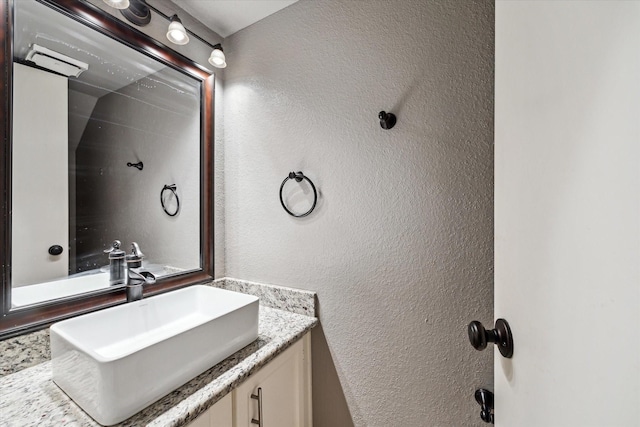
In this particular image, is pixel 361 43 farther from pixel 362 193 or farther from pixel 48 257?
pixel 48 257

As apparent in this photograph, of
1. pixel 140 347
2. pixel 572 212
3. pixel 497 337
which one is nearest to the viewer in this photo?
pixel 572 212

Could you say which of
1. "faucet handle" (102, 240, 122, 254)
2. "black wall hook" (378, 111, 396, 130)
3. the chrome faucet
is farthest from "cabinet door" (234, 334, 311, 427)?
"black wall hook" (378, 111, 396, 130)

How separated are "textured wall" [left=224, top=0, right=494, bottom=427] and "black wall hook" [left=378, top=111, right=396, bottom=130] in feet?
0.09

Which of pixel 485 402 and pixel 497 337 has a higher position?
pixel 497 337

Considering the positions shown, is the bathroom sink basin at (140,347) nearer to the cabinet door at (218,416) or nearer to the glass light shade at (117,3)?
the cabinet door at (218,416)

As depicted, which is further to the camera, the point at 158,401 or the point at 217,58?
the point at 217,58

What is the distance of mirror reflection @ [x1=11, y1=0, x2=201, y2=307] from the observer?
34.2 inches

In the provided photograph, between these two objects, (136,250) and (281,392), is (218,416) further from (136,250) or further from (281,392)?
(136,250)

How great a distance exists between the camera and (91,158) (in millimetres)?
1030

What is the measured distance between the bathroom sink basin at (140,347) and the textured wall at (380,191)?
1.27 feet

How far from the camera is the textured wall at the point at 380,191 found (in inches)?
36.0

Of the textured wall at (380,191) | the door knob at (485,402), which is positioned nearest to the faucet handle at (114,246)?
the textured wall at (380,191)

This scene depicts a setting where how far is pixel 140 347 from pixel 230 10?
148cm

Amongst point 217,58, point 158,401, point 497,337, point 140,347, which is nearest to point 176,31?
point 217,58
